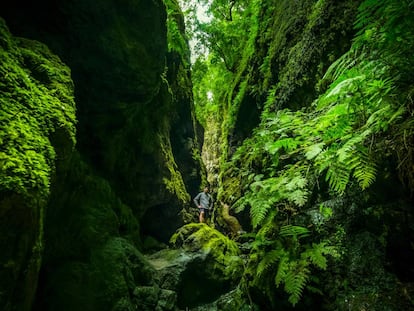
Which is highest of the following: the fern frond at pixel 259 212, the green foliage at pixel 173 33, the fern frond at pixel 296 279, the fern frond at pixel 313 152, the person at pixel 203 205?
the green foliage at pixel 173 33

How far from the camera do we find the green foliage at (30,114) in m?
2.40

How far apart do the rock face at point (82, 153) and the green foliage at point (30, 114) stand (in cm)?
2

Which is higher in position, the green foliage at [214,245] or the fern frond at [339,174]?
the fern frond at [339,174]

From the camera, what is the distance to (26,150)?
2584mm

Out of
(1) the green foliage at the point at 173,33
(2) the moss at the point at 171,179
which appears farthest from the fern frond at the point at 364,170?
(1) the green foliage at the point at 173,33

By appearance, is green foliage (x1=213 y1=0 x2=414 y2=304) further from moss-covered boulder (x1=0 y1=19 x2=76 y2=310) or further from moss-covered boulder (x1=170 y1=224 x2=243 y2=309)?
moss-covered boulder (x1=170 y1=224 x2=243 y2=309)

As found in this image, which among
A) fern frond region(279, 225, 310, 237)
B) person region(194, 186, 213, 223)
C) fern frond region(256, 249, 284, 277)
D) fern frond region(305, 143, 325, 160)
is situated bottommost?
fern frond region(256, 249, 284, 277)

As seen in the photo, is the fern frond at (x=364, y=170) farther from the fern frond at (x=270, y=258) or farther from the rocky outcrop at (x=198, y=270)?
the rocky outcrop at (x=198, y=270)

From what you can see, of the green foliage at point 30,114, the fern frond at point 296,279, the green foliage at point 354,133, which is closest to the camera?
the green foliage at point 30,114

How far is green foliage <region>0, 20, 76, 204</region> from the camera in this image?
2.40 meters

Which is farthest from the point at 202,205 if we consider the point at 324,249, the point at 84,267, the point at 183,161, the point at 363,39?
the point at 363,39

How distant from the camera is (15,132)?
2.56 metres

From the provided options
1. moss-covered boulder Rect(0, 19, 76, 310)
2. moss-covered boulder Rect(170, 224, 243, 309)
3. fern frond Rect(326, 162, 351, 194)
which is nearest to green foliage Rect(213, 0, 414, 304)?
fern frond Rect(326, 162, 351, 194)

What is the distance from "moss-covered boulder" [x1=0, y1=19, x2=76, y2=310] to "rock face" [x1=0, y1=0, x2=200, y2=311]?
Result: 0.01 metres
